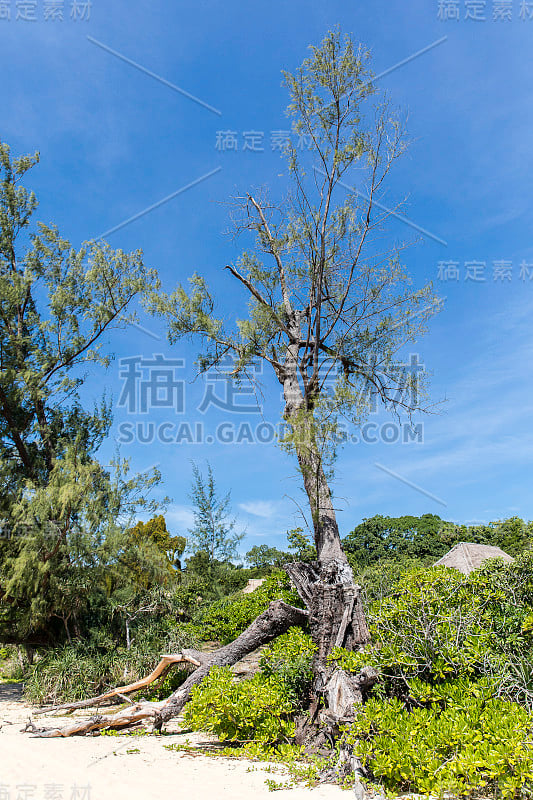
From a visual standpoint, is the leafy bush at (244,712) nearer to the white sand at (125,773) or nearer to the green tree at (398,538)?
the white sand at (125,773)

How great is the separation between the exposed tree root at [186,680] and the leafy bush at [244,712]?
1.00 metres

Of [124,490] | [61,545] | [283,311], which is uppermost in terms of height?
[283,311]

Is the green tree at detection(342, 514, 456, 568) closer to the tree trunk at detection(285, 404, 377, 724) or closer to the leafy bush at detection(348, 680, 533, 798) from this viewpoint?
the tree trunk at detection(285, 404, 377, 724)

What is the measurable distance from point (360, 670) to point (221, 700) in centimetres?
168

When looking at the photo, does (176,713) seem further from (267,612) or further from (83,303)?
(83,303)

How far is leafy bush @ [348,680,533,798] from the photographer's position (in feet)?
12.4

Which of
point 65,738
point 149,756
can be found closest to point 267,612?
point 149,756

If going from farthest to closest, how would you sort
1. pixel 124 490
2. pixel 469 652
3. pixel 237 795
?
pixel 124 490
pixel 469 652
pixel 237 795

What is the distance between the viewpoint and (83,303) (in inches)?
517

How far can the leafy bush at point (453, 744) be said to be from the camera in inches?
149

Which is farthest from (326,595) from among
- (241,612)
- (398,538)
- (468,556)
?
(398,538)

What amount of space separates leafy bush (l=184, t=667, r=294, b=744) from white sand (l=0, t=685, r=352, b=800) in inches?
16.0

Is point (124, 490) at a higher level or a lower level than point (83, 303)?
lower

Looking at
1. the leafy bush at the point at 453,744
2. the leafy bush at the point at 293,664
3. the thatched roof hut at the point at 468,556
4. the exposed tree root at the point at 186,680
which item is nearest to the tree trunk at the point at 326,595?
the leafy bush at the point at 293,664
